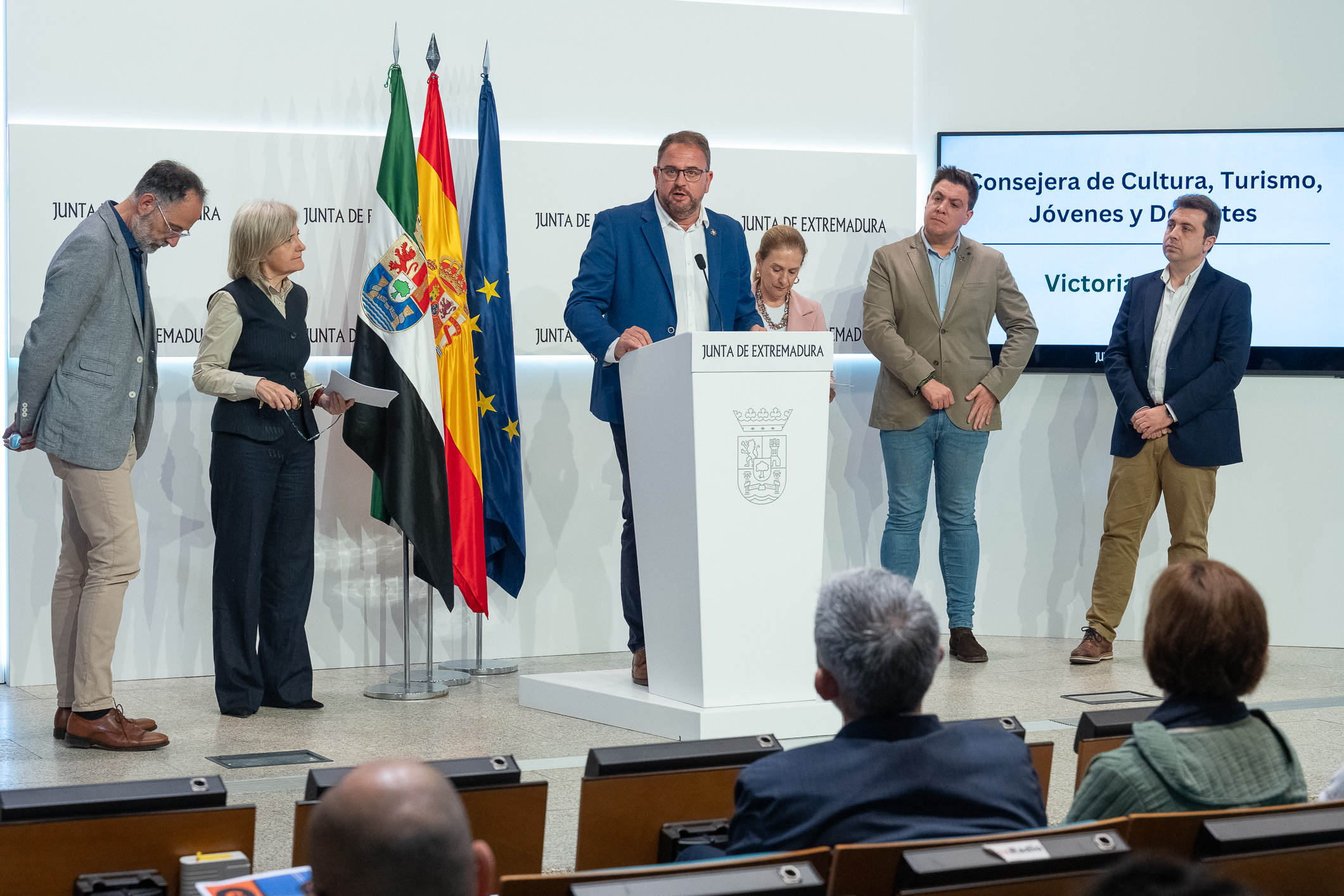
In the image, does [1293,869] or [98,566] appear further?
[98,566]

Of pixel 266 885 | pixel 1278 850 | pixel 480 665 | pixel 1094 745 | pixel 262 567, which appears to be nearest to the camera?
pixel 1278 850

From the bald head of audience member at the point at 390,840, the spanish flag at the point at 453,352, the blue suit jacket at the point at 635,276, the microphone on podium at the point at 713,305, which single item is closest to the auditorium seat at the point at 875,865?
the bald head of audience member at the point at 390,840

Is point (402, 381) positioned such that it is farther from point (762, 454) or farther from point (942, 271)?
point (942, 271)

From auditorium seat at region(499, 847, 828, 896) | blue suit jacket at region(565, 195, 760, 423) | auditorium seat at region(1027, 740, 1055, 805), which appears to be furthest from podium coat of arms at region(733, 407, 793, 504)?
auditorium seat at region(499, 847, 828, 896)

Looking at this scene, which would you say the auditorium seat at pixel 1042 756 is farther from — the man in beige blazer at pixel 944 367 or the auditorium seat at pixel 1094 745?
the man in beige blazer at pixel 944 367

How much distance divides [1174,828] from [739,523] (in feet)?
6.86

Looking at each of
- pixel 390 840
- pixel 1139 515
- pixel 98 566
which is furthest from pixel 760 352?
pixel 390 840

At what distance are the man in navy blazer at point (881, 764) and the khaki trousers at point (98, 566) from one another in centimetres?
262

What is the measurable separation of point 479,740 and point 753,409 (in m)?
1.27

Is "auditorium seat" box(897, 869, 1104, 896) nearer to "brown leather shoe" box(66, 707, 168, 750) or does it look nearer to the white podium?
the white podium

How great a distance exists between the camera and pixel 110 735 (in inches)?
152

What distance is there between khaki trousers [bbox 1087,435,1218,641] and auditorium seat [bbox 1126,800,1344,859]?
398 centimetres

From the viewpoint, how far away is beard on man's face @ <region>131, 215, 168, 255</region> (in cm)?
397

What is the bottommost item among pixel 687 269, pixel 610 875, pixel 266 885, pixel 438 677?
pixel 438 677
